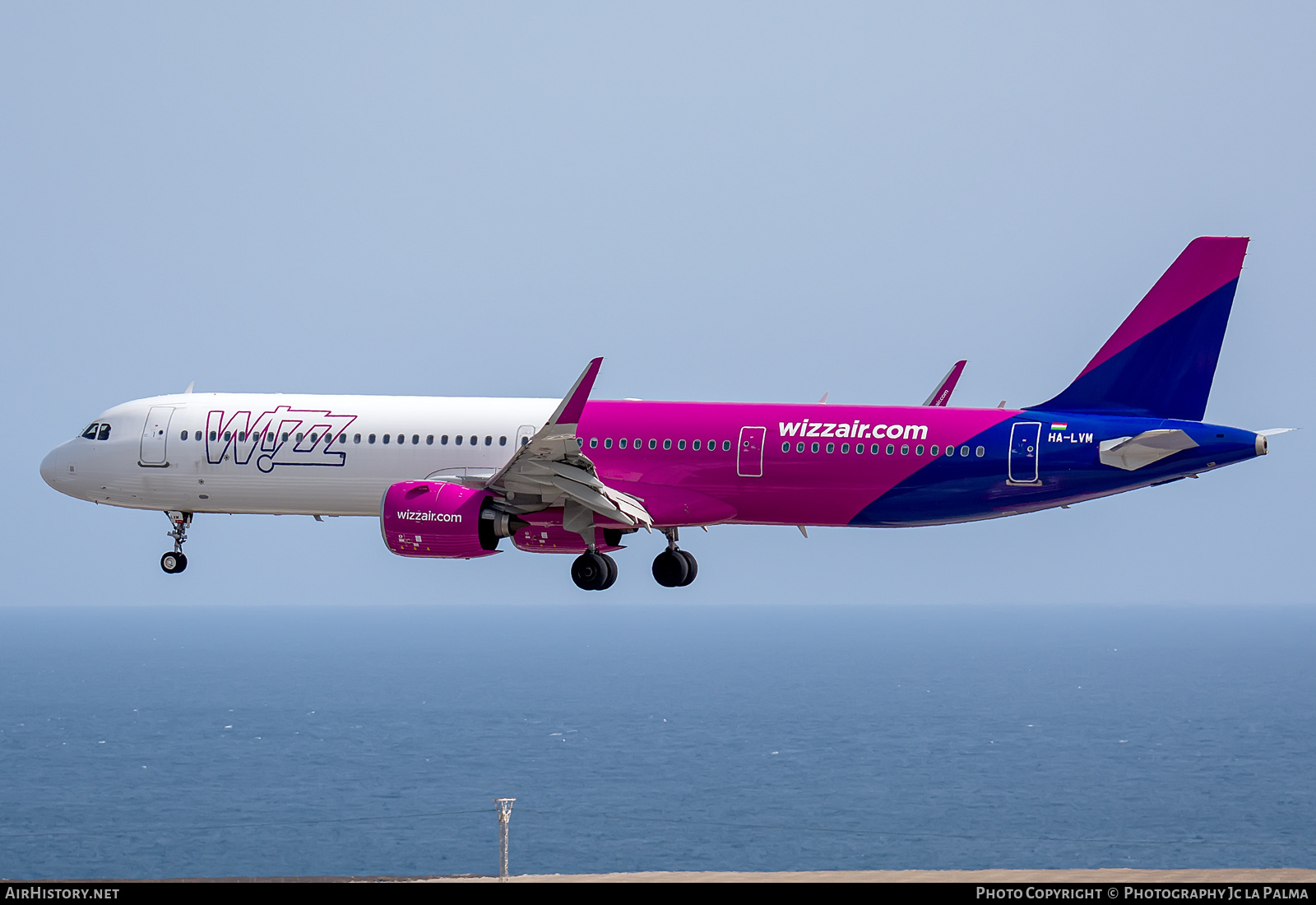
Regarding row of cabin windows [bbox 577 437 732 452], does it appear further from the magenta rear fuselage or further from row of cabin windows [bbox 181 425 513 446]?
row of cabin windows [bbox 181 425 513 446]

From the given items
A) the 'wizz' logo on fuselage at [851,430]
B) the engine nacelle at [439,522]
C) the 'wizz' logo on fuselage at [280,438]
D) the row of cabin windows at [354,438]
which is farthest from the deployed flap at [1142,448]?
the 'wizz' logo on fuselage at [280,438]

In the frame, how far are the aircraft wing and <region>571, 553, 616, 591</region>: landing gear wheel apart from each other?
0.55m

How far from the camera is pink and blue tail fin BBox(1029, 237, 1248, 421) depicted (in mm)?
38281

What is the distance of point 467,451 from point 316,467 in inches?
182

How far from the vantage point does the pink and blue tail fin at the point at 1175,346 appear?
38.3 metres

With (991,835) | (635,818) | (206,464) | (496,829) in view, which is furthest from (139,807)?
(206,464)

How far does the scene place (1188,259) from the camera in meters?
38.9

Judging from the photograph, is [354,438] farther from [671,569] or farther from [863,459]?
[863,459]

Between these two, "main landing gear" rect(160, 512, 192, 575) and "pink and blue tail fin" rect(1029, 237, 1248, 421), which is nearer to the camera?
"pink and blue tail fin" rect(1029, 237, 1248, 421)

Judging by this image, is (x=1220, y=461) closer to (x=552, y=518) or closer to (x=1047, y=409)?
(x=1047, y=409)

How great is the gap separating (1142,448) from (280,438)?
23.5 m

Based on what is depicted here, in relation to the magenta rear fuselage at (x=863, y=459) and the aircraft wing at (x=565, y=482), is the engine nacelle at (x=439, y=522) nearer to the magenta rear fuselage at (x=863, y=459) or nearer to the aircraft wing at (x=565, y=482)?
the aircraft wing at (x=565, y=482)

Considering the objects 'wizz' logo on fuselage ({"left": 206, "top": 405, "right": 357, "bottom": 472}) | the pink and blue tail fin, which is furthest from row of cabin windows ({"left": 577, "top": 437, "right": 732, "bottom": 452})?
the pink and blue tail fin

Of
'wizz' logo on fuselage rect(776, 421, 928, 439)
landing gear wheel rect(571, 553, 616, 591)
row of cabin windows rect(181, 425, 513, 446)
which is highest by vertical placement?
row of cabin windows rect(181, 425, 513, 446)
